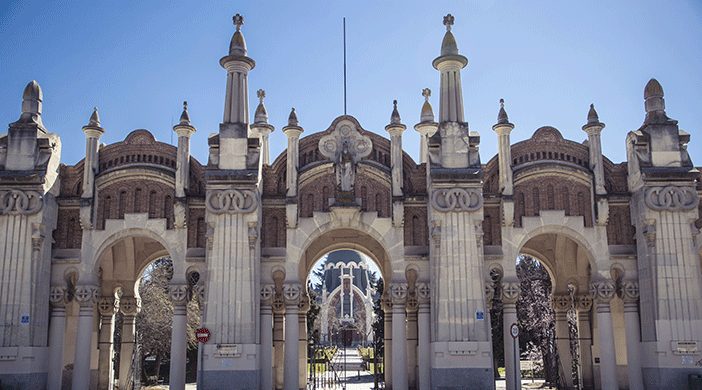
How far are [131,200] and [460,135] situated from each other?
13856 millimetres

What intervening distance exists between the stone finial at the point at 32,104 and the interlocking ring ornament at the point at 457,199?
1674 cm

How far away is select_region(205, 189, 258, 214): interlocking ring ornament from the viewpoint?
2931 centimetres

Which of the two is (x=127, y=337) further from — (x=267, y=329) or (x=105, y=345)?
(x=267, y=329)

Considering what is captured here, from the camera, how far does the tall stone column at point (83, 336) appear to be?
2931 cm

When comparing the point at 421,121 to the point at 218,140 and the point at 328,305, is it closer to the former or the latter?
the point at 218,140

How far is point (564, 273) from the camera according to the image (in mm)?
36219

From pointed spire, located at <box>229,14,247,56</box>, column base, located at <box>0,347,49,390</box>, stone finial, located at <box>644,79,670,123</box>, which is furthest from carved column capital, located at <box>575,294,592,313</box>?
column base, located at <box>0,347,49,390</box>

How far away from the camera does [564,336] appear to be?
3566 cm

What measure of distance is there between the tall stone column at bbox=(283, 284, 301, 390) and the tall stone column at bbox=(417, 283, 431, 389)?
489 cm

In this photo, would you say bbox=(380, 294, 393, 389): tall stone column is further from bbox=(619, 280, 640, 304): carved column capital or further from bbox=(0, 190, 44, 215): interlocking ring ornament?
bbox=(0, 190, 44, 215): interlocking ring ornament

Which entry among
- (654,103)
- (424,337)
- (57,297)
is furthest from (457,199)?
(57,297)

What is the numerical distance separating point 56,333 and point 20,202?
5400 millimetres

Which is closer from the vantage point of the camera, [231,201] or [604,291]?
[231,201]

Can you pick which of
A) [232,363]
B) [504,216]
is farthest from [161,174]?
[504,216]
